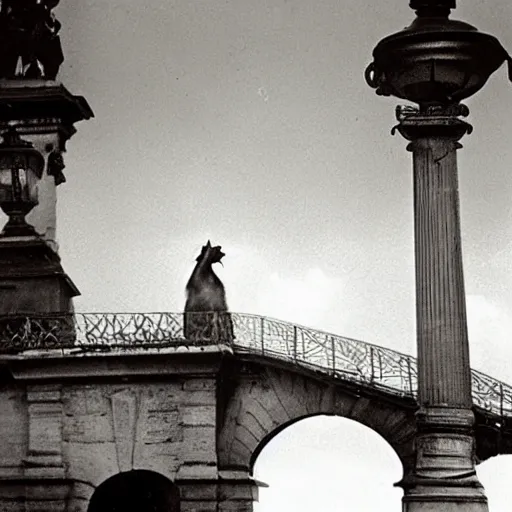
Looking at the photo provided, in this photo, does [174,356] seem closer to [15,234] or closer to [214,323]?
[214,323]

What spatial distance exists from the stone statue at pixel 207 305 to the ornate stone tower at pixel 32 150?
271cm

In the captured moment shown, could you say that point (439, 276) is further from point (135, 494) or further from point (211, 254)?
point (135, 494)

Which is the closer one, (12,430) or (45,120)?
(12,430)

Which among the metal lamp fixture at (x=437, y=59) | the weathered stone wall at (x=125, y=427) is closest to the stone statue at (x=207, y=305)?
the weathered stone wall at (x=125, y=427)

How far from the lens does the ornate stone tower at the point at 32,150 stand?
3234 centimetres

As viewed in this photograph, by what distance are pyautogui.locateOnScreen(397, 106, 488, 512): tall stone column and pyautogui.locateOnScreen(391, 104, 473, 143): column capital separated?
12 millimetres

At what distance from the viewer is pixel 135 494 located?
32.3m

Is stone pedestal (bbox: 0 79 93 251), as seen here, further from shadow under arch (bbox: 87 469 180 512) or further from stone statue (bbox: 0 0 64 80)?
shadow under arch (bbox: 87 469 180 512)

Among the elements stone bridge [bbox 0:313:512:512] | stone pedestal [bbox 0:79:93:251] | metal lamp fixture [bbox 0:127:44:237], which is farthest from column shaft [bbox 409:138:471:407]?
stone pedestal [bbox 0:79:93:251]

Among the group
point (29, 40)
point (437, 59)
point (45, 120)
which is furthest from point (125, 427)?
point (437, 59)

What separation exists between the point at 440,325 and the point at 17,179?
41.8ft

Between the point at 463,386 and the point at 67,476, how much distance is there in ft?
36.3

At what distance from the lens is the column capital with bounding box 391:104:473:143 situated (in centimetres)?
2144

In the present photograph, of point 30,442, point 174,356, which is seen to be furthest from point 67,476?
point 174,356
